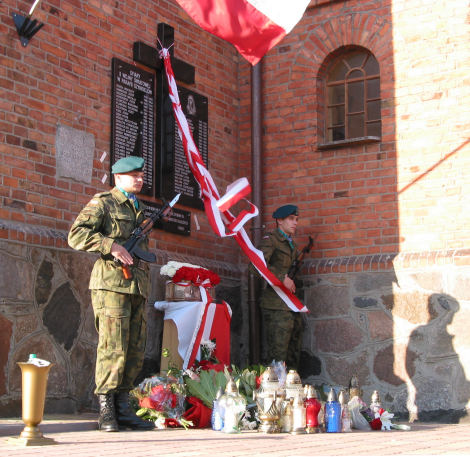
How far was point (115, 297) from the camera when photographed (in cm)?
623

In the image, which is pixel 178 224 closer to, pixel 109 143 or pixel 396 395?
pixel 109 143

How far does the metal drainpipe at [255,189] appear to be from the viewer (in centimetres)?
934

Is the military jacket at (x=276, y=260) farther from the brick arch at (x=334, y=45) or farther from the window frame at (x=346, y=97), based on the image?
the brick arch at (x=334, y=45)

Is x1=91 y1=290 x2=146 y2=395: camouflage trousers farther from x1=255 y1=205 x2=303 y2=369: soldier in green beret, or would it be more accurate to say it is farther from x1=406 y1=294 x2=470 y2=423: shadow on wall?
x1=406 y1=294 x2=470 y2=423: shadow on wall

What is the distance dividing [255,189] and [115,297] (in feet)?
12.3

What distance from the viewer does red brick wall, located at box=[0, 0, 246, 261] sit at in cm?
720

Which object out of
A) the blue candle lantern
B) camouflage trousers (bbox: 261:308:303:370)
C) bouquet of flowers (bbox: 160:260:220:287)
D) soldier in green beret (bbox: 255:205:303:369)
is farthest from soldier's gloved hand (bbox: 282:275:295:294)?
the blue candle lantern

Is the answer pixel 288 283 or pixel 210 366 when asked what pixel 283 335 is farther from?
pixel 210 366

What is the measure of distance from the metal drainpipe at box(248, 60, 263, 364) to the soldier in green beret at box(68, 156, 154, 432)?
293 cm

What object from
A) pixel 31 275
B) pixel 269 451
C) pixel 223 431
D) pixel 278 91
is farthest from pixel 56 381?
pixel 278 91

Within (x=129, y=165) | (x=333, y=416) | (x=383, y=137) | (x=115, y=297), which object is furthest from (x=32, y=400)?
(x=383, y=137)

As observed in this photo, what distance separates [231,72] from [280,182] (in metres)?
1.45

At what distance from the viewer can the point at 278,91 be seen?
9.86m

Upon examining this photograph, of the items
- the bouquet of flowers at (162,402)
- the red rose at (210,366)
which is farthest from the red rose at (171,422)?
the red rose at (210,366)
